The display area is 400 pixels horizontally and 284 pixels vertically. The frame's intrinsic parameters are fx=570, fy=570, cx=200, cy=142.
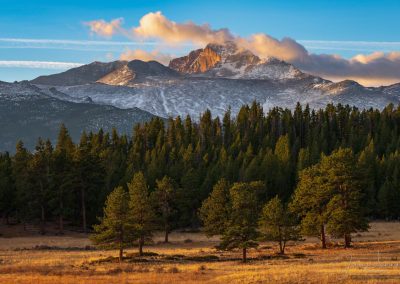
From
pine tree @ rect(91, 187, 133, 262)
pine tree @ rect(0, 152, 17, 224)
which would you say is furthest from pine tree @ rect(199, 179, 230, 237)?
pine tree @ rect(0, 152, 17, 224)

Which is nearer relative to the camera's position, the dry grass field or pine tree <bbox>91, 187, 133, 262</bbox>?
the dry grass field

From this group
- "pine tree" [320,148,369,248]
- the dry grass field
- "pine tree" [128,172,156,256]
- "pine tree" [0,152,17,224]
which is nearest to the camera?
the dry grass field

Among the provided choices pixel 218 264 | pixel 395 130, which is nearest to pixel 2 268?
pixel 218 264

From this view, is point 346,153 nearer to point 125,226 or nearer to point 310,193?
point 310,193

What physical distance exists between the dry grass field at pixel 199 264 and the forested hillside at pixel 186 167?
10.5m

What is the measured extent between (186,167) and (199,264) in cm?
7666

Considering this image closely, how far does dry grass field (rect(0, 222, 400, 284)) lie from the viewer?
142 ft

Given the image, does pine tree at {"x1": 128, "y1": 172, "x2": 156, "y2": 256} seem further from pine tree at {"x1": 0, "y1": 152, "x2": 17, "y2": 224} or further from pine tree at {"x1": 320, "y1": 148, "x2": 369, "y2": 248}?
pine tree at {"x1": 0, "y1": 152, "x2": 17, "y2": 224}

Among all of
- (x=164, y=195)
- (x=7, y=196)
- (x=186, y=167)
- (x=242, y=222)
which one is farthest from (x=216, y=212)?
(x=186, y=167)

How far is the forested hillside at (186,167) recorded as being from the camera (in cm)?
10156

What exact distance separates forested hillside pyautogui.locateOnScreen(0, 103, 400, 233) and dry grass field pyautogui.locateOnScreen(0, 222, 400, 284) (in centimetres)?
1055

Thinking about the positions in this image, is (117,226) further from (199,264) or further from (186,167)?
(186,167)

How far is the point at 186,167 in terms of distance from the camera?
5236 inches

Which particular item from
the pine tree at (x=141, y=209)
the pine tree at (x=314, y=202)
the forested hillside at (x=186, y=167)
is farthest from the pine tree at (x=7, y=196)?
the pine tree at (x=314, y=202)
